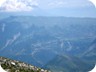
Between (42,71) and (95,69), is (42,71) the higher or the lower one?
the lower one

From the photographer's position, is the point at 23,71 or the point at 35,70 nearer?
the point at 23,71

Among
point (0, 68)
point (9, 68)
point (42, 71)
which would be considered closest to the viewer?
point (0, 68)

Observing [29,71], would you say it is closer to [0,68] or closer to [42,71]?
[42,71]

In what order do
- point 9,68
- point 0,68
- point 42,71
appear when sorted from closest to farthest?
1. point 0,68
2. point 9,68
3. point 42,71

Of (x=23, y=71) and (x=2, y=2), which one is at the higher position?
(x=2, y=2)

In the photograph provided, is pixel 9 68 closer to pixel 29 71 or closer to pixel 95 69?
pixel 29 71

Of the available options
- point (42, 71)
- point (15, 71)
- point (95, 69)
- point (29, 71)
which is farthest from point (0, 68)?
point (95, 69)

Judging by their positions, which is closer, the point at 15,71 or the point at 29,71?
A: the point at 15,71

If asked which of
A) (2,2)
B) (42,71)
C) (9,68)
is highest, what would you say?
(2,2)

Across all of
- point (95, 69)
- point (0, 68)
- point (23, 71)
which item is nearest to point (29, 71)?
→ point (23, 71)
